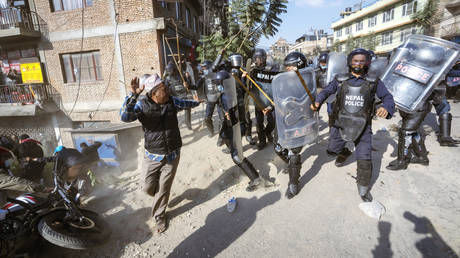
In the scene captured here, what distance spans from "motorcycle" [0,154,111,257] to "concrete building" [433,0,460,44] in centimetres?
2525

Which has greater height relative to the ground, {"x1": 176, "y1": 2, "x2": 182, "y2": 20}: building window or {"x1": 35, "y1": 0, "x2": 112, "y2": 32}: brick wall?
{"x1": 176, "y1": 2, "x2": 182, "y2": 20}: building window

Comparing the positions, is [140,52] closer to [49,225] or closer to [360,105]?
[49,225]

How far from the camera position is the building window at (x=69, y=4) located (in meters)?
10.4

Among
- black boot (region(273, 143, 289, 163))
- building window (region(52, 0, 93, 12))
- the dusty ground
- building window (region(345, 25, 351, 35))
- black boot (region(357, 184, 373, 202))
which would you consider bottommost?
the dusty ground

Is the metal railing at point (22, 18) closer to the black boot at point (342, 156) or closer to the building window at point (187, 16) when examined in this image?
the building window at point (187, 16)

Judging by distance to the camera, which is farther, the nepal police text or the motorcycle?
the nepal police text

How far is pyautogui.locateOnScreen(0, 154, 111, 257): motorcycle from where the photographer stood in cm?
233

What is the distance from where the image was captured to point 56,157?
10.4ft

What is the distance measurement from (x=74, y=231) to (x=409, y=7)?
32.0 metres

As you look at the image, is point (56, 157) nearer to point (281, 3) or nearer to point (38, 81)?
point (281, 3)

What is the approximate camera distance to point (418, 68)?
11.1 feet

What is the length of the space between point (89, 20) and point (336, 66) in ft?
35.5

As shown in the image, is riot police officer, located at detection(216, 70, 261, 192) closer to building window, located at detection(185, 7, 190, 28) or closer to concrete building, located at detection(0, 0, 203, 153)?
concrete building, located at detection(0, 0, 203, 153)

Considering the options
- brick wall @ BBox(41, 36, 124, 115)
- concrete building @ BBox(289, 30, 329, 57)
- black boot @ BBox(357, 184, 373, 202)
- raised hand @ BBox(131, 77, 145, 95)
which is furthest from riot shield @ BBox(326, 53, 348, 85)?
concrete building @ BBox(289, 30, 329, 57)
